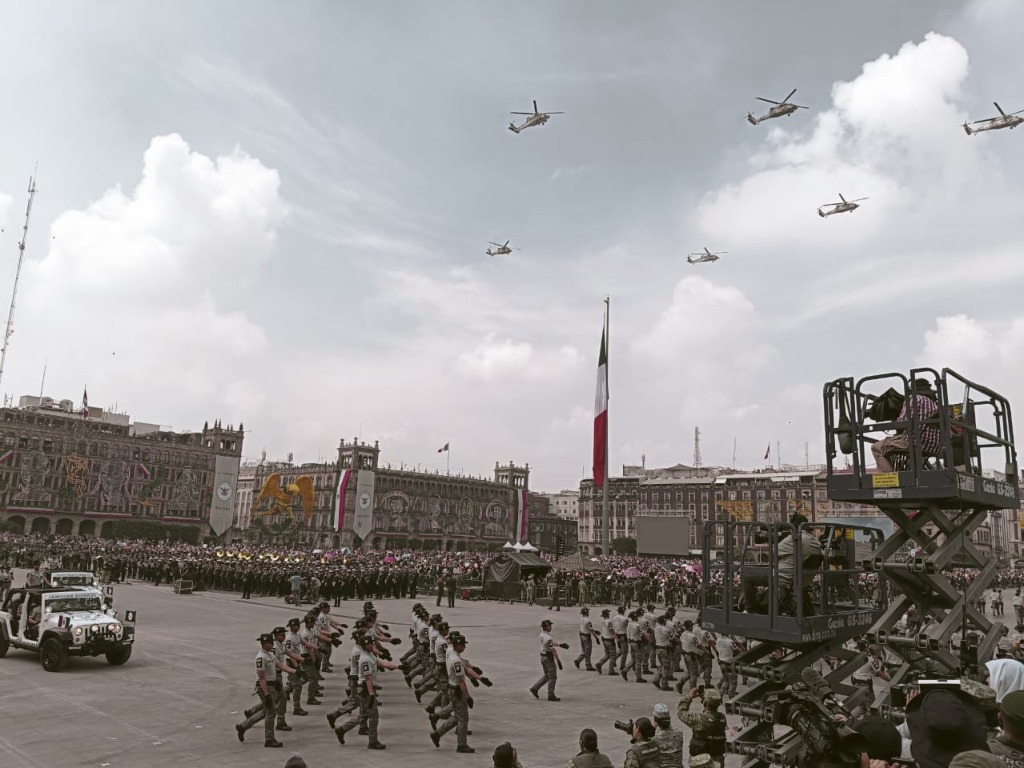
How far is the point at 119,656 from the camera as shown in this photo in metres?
16.5

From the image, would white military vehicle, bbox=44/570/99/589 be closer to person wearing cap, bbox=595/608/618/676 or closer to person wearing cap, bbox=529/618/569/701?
person wearing cap, bbox=529/618/569/701

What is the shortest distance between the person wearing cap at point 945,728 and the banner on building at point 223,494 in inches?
2770

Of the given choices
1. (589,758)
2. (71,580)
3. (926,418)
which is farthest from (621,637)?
(71,580)

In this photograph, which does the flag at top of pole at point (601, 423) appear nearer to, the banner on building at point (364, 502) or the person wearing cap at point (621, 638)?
the person wearing cap at point (621, 638)

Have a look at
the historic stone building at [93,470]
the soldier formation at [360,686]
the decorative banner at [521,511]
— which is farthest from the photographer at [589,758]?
the historic stone building at [93,470]

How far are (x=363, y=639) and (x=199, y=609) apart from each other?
21.7 m

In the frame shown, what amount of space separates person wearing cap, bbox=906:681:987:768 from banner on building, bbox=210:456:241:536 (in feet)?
231

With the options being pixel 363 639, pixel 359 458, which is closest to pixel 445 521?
pixel 359 458

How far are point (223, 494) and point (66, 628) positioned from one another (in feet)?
189

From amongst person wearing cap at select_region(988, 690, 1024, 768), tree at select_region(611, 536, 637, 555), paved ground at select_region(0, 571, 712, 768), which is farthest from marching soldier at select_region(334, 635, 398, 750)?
tree at select_region(611, 536, 637, 555)

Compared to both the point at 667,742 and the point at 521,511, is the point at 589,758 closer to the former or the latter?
the point at 667,742

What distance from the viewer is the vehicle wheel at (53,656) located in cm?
1553

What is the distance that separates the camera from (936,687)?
15.0ft

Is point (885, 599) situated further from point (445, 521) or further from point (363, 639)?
point (445, 521)
